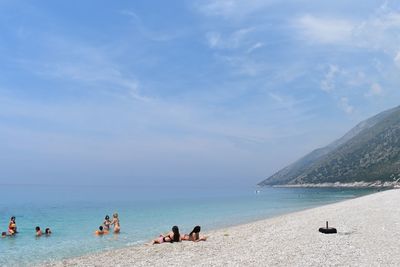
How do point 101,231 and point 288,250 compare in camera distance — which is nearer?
point 288,250

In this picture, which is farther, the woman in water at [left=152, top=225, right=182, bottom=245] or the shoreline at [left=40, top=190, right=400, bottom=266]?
the woman in water at [left=152, top=225, right=182, bottom=245]

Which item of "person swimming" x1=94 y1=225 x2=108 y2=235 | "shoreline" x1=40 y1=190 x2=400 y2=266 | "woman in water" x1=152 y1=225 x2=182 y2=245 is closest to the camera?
"shoreline" x1=40 y1=190 x2=400 y2=266

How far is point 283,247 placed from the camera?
1966 cm

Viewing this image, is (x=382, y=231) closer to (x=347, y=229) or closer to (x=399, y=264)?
(x=347, y=229)

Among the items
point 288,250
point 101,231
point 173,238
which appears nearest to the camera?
point 288,250

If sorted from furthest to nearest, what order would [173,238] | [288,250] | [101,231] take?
1. [101,231]
2. [173,238]
3. [288,250]

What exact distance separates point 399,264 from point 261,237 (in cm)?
1060

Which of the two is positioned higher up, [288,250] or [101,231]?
[101,231]

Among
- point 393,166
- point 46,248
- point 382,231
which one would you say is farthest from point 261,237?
point 393,166

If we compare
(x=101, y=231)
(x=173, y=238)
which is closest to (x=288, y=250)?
(x=173, y=238)

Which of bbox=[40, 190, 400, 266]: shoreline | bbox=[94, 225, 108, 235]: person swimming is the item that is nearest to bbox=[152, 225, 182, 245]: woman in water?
bbox=[40, 190, 400, 266]: shoreline

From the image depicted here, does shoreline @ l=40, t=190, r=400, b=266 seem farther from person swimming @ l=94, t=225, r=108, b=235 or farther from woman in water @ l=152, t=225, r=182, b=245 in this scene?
person swimming @ l=94, t=225, r=108, b=235

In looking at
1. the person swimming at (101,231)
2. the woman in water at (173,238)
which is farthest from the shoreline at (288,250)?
the person swimming at (101,231)

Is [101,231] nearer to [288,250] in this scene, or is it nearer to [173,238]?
[173,238]
